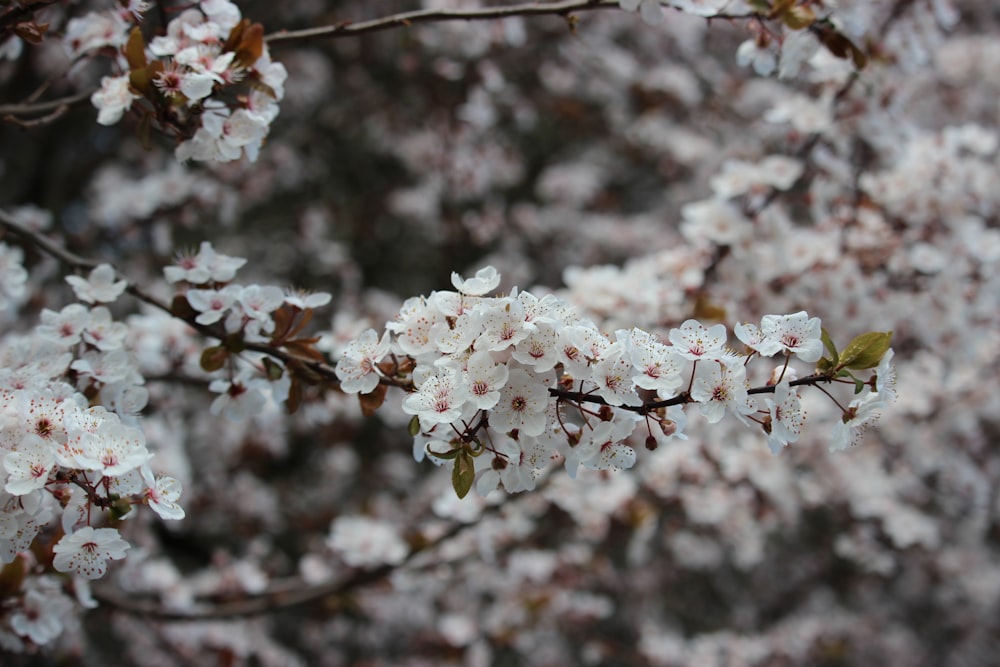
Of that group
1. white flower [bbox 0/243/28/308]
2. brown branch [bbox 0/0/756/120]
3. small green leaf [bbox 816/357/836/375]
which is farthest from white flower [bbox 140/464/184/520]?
small green leaf [bbox 816/357/836/375]

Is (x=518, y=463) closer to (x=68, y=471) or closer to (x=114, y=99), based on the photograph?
(x=68, y=471)

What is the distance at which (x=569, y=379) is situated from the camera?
1.16 meters

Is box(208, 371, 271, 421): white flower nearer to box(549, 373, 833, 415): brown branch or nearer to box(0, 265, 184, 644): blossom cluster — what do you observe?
box(0, 265, 184, 644): blossom cluster

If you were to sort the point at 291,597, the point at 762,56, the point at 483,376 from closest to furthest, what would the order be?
the point at 483,376 < the point at 762,56 < the point at 291,597

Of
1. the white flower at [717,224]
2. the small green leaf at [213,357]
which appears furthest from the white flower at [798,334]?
the white flower at [717,224]

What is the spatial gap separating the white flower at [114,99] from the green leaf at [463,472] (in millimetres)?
857

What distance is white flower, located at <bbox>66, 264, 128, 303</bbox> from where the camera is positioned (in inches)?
59.6

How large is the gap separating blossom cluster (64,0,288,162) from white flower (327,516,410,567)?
4.87ft

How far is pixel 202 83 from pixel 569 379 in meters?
0.78

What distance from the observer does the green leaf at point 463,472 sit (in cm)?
111

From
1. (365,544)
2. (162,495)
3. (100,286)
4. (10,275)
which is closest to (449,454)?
(162,495)

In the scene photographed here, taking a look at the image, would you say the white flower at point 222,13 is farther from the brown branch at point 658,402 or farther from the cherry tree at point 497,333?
the brown branch at point 658,402

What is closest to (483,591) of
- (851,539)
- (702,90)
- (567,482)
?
(567,482)

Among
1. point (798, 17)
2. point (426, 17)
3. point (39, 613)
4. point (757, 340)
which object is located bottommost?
point (39, 613)
